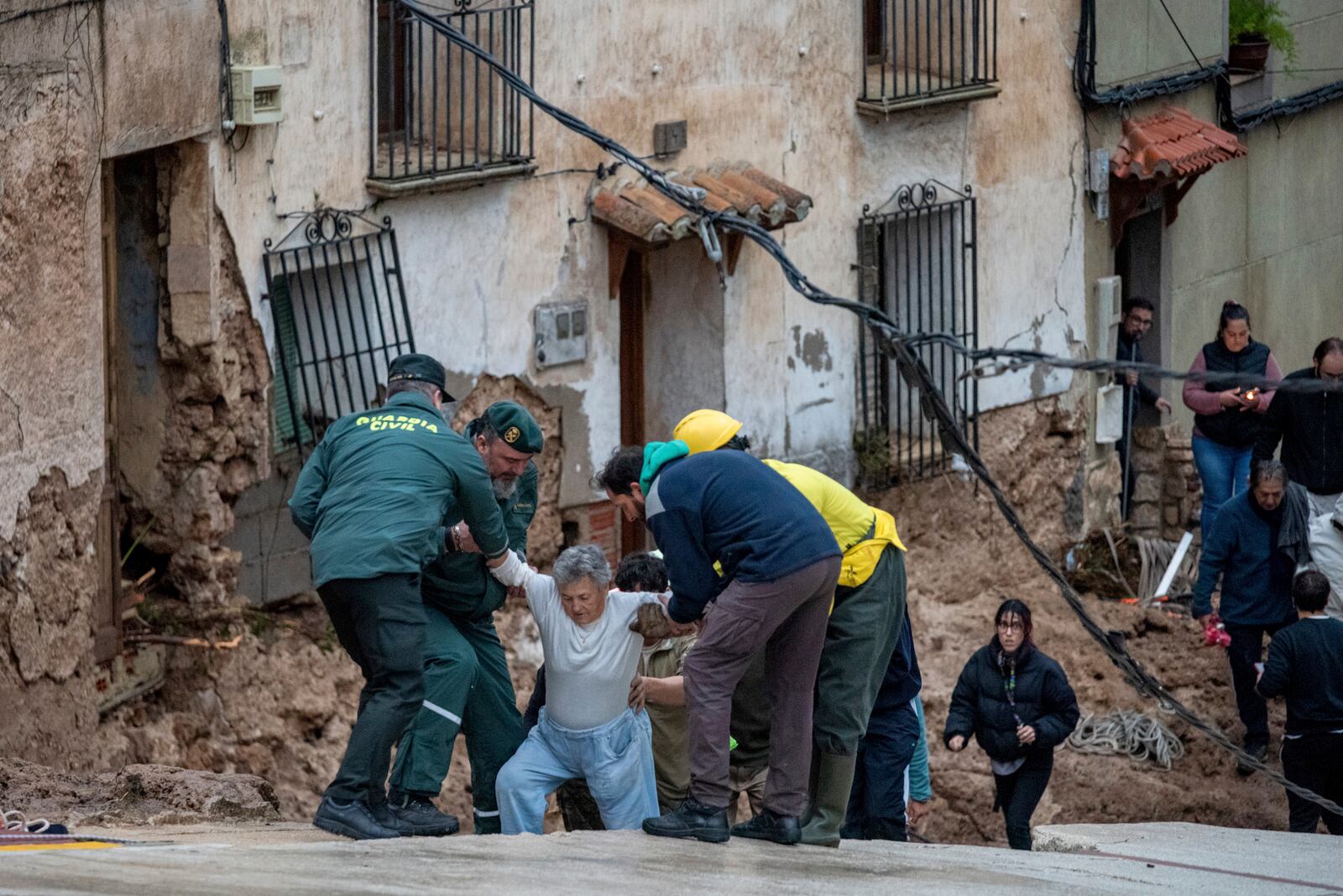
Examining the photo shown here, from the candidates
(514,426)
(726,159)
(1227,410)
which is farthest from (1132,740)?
(514,426)

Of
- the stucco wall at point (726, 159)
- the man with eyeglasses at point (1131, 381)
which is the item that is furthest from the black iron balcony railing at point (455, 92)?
the man with eyeglasses at point (1131, 381)

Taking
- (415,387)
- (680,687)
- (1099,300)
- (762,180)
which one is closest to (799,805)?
(680,687)

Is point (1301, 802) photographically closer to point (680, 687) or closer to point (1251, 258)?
point (680, 687)

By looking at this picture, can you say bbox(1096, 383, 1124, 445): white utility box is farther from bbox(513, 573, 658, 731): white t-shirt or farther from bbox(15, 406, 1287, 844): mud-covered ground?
bbox(513, 573, 658, 731): white t-shirt

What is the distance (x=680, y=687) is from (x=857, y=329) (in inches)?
219

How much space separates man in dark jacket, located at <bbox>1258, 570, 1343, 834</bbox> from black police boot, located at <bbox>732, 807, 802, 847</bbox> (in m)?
3.61

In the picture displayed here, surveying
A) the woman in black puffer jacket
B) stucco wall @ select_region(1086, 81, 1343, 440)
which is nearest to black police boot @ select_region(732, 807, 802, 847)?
the woman in black puffer jacket

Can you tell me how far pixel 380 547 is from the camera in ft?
21.4

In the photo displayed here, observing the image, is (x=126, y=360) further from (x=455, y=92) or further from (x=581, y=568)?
(x=581, y=568)

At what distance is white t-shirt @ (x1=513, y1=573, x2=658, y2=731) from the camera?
23.3ft

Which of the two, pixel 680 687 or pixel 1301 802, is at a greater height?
pixel 680 687

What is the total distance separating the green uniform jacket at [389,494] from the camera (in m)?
6.54

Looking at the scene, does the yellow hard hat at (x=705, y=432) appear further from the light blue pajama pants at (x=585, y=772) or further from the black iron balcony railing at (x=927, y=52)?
the black iron balcony railing at (x=927, y=52)

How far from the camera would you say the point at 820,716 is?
22.6ft
